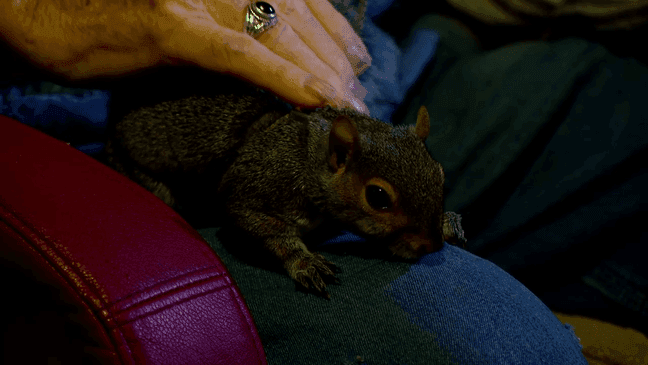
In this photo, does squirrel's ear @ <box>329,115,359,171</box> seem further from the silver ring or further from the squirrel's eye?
the silver ring

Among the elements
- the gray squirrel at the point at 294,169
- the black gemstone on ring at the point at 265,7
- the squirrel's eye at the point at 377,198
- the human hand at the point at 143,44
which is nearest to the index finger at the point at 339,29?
the black gemstone on ring at the point at 265,7

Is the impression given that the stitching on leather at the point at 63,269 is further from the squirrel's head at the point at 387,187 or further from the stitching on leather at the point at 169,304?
the squirrel's head at the point at 387,187

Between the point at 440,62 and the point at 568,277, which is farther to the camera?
the point at 440,62

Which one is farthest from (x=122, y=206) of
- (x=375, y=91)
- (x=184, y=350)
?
(x=375, y=91)

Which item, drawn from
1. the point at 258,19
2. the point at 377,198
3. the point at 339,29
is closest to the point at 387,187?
the point at 377,198

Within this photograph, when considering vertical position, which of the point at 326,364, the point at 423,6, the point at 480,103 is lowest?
the point at 326,364

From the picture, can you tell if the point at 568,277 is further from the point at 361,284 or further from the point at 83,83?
the point at 83,83

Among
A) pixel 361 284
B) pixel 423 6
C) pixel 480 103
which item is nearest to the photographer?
pixel 361 284

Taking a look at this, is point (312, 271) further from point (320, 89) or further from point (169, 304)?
point (320, 89)

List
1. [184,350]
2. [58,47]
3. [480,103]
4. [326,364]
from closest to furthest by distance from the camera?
[184,350], [326,364], [58,47], [480,103]
